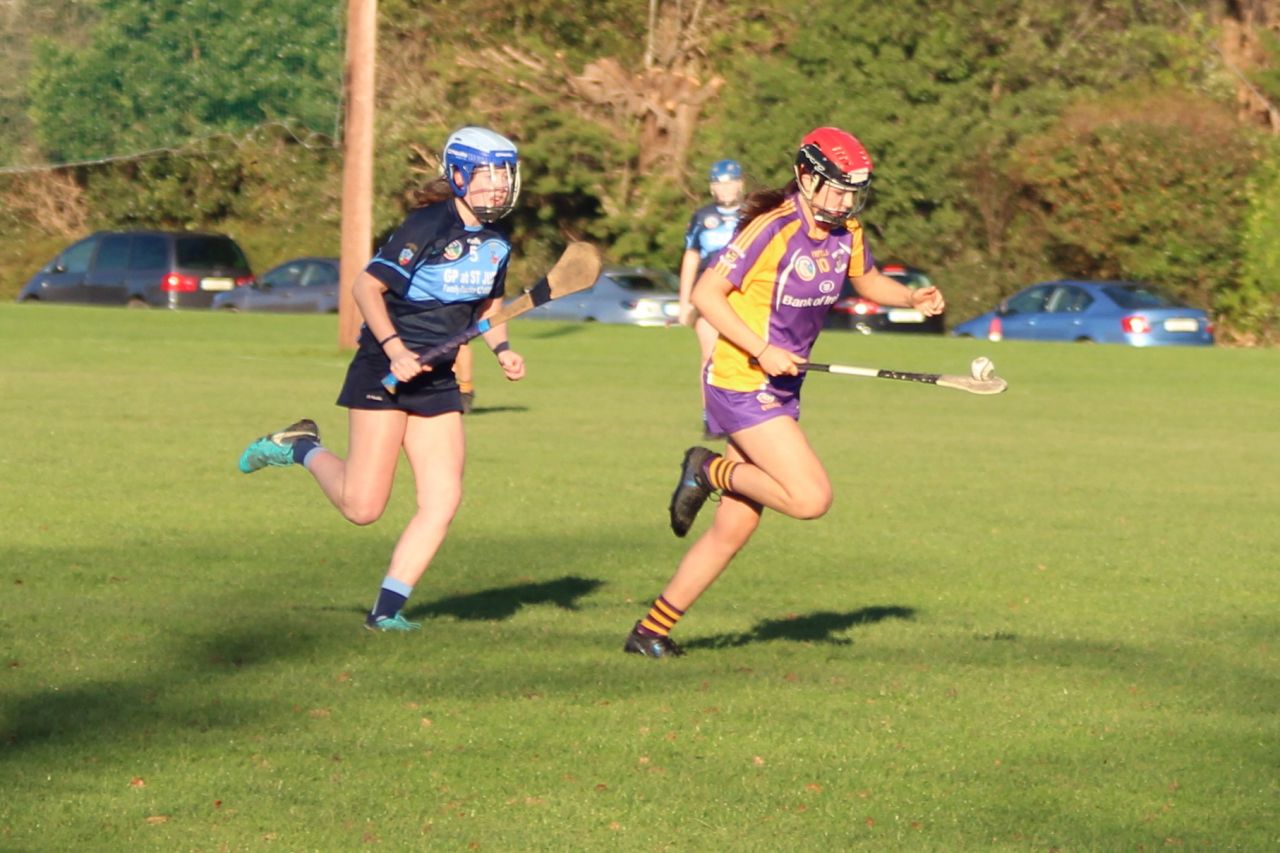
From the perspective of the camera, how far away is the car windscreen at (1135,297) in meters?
34.1

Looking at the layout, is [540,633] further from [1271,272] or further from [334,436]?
[1271,272]

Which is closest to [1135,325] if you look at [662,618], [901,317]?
[901,317]

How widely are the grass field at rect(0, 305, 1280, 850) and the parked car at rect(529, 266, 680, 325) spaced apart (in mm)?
18856

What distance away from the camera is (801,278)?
7.70 metres

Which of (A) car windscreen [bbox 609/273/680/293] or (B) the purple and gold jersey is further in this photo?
(A) car windscreen [bbox 609/273/680/293]

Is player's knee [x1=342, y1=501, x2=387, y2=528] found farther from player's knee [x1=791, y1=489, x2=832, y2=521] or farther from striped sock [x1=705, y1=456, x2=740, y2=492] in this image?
player's knee [x1=791, y1=489, x2=832, y2=521]

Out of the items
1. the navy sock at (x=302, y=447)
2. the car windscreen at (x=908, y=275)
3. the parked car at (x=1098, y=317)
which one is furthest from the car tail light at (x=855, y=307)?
the navy sock at (x=302, y=447)

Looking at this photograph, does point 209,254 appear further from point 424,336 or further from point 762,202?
point 762,202

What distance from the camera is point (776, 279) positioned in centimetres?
771

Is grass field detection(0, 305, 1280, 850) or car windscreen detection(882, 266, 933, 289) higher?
grass field detection(0, 305, 1280, 850)

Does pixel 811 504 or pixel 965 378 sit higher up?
pixel 965 378

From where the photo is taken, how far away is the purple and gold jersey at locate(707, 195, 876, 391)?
7680mm

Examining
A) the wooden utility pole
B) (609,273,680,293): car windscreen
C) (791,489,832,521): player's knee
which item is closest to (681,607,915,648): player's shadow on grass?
(791,489,832,521): player's knee

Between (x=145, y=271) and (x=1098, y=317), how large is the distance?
57.4 feet
